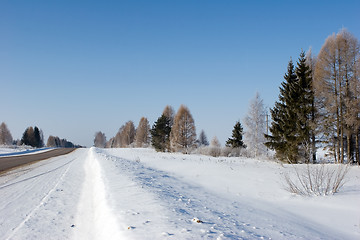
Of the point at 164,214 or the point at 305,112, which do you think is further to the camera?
the point at 305,112

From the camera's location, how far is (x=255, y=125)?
31.3 meters

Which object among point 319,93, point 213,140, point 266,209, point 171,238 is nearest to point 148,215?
point 171,238

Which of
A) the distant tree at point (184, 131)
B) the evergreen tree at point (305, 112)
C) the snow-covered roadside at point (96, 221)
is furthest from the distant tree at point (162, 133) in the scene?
the snow-covered roadside at point (96, 221)

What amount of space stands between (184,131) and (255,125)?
32.1 feet

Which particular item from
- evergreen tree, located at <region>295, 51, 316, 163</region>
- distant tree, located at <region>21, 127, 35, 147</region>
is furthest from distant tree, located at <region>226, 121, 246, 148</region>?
distant tree, located at <region>21, 127, 35, 147</region>

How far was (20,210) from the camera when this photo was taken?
554 centimetres

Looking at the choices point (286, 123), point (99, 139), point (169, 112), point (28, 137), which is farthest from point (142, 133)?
point (99, 139)

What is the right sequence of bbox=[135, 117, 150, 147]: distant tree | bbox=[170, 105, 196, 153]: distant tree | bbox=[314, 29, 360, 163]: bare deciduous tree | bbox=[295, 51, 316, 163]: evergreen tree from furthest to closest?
bbox=[135, 117, 150, 147]: distant tree < bbox=[170, 105, 196, 153]: distant tree < bbox=[295, 51, 316, 163]: evergreen tree < bbox=[314, 29, 360, 163]: bare deciduous tree

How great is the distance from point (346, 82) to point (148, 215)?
19.4 m

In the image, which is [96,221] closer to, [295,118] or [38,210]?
[38,210]

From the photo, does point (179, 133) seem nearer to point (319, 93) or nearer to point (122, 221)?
point (319, 93)

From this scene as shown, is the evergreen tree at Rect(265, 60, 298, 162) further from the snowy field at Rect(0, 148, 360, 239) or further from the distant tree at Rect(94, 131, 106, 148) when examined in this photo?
the distant tree at Rect(94, 131, 106, 148)

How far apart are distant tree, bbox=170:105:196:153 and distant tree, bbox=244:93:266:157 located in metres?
7.49

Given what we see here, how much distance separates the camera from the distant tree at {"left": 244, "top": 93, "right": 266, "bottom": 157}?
31.0 m
